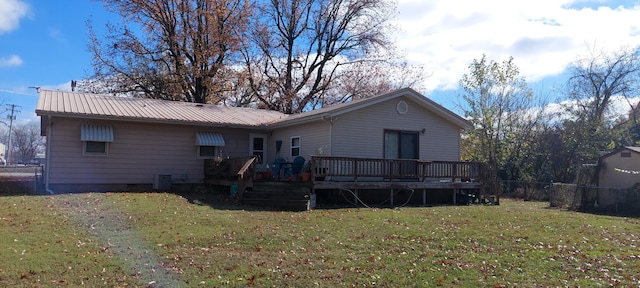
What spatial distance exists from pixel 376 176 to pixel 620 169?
32.2 ft

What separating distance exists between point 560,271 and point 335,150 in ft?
33.8

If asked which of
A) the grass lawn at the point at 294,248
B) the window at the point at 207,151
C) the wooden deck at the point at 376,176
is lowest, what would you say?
the grass lawn at the point at 294,248

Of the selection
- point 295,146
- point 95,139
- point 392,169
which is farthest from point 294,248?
point 95,139

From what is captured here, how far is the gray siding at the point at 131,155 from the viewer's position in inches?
640

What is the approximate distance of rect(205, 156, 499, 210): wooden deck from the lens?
48.0 feet

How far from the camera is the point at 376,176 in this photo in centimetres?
1545

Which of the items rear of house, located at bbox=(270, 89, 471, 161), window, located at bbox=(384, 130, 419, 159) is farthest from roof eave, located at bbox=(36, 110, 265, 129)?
window, located at bbox=(384, 130, 419, 159)

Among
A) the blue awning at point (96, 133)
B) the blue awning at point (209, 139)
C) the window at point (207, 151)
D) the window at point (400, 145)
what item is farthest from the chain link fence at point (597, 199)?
the blue awning at point (96, 133)

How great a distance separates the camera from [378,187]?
1547cm

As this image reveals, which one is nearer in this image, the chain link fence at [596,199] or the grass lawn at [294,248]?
the grass lawn at [294,248]

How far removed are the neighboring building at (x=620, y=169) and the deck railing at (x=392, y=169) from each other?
5.20 metres

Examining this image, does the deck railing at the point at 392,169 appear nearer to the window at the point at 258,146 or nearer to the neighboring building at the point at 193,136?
the neighboring building at the point at 193,136

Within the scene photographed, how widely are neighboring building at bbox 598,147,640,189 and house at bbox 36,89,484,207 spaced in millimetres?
5682

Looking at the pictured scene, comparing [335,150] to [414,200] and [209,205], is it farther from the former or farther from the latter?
[209,205]
